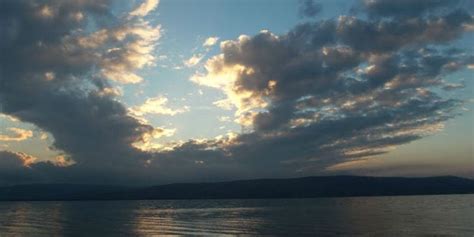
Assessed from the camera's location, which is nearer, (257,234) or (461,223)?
(257,234)

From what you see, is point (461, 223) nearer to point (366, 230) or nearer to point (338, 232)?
point (366, 230)

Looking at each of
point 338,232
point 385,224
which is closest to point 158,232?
point 338,232

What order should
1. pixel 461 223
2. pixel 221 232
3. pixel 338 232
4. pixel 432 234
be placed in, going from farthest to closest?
pixel 461 223 → pixel 221 232 → pixel 338 232 → pixel 432 234

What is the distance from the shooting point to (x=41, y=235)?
85.0 metres

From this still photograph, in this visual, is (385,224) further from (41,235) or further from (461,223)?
(41,235)

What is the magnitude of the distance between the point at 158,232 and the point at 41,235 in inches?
822

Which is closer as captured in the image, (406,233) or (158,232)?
(406,233)

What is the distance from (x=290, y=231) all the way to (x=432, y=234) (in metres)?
22.4

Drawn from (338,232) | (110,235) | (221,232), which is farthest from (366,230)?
(110,235)

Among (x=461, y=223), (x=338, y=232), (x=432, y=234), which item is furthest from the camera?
(x=461, y=223)

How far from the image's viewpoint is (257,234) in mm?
77312

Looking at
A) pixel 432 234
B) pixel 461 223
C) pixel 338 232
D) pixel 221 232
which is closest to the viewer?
pixel 432 234

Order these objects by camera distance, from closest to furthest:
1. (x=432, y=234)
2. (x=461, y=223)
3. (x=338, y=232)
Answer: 1. (x=432, y=234)
2. (x=338, y=232)
3. (x=461, y=223)

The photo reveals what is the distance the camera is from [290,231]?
8019 centimetres
